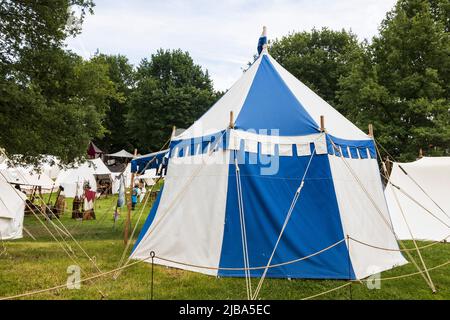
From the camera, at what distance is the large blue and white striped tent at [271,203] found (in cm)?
625

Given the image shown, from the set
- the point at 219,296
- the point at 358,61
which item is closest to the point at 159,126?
the point at 358,61

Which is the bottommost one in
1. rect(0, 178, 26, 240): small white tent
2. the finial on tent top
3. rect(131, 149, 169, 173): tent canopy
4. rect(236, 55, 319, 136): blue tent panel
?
rect(0, 178, 26, 240): small white tent

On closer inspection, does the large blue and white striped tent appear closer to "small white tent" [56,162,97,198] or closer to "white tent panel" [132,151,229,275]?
"white tent panel" [132,151,229,275]

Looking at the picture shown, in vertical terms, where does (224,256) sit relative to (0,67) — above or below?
below

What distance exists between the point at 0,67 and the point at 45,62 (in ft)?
3.73

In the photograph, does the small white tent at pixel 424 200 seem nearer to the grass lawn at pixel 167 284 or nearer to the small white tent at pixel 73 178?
the grass lawn at pixel 167 284

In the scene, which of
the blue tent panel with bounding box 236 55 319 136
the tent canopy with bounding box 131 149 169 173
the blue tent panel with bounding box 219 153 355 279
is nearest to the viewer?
the blue tent panel with bounding box 219 153 355 279

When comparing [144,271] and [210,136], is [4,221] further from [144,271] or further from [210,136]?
[210,136]

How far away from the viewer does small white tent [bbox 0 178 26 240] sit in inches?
436

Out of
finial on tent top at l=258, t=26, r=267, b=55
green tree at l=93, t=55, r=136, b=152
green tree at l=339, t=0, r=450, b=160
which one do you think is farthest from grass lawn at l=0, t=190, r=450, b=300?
green tree at l=93, t=55, r=136, b=152

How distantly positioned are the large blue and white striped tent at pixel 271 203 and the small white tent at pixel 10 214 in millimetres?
6046

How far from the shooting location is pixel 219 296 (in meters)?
5.39

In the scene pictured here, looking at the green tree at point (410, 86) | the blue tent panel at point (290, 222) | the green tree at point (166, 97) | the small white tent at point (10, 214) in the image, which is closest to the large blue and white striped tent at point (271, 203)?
the blue tent panel at point (290, 222)

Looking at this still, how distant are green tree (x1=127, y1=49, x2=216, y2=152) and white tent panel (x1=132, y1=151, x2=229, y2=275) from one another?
86.7ft
